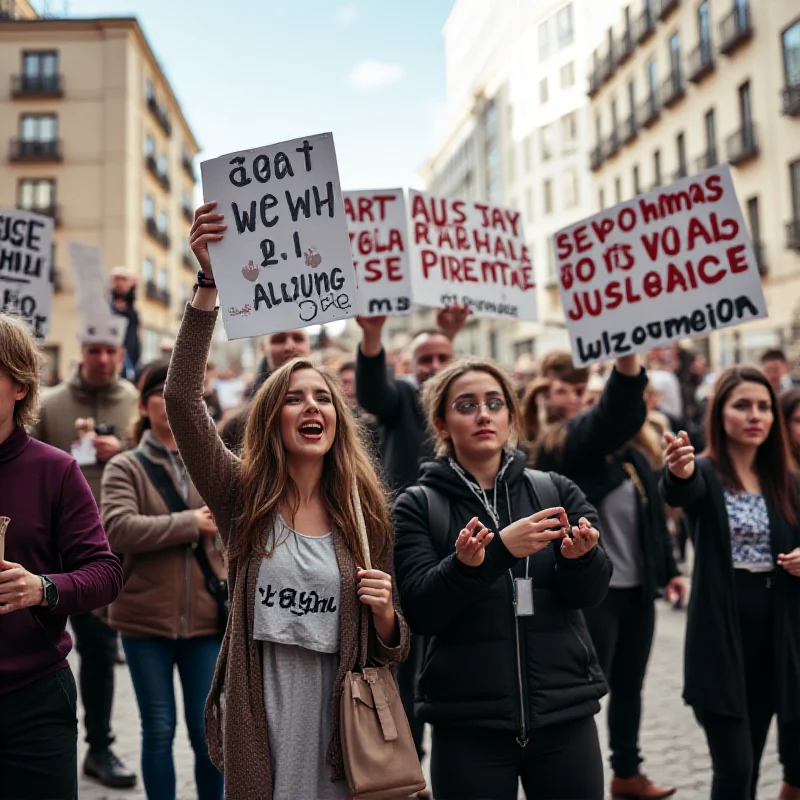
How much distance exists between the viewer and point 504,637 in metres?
2.86

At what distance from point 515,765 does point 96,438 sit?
2825mm

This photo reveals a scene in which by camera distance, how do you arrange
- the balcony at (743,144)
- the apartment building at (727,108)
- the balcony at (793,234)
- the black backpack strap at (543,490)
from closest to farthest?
the black backpack strap at (543,490)
the balcony at (793,234)
the apartment building at (727,108)
the balcony at (743,144)

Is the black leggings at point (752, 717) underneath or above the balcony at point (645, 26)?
underneath

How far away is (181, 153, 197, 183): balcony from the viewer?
4071 cm

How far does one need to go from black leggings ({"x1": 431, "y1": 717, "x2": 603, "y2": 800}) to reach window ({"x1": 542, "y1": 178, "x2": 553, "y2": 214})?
131ft

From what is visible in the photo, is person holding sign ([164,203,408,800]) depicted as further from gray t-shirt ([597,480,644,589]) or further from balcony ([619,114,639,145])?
balcony ([619,114,639,145])

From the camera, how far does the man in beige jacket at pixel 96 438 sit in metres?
4.68

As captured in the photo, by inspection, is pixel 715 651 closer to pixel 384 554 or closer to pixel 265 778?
pixel 384 554

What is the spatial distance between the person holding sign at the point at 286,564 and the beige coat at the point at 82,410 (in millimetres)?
2222

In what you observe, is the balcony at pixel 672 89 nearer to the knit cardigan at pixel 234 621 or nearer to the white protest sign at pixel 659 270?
the white protest sign at pixel 659 270

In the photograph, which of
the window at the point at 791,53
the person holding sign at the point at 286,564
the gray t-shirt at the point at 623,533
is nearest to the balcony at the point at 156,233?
the window at the point at 791,53

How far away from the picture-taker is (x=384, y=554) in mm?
2906

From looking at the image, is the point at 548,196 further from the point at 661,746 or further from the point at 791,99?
the point at 661,746

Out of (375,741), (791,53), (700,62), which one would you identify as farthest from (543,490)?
(700,62)
